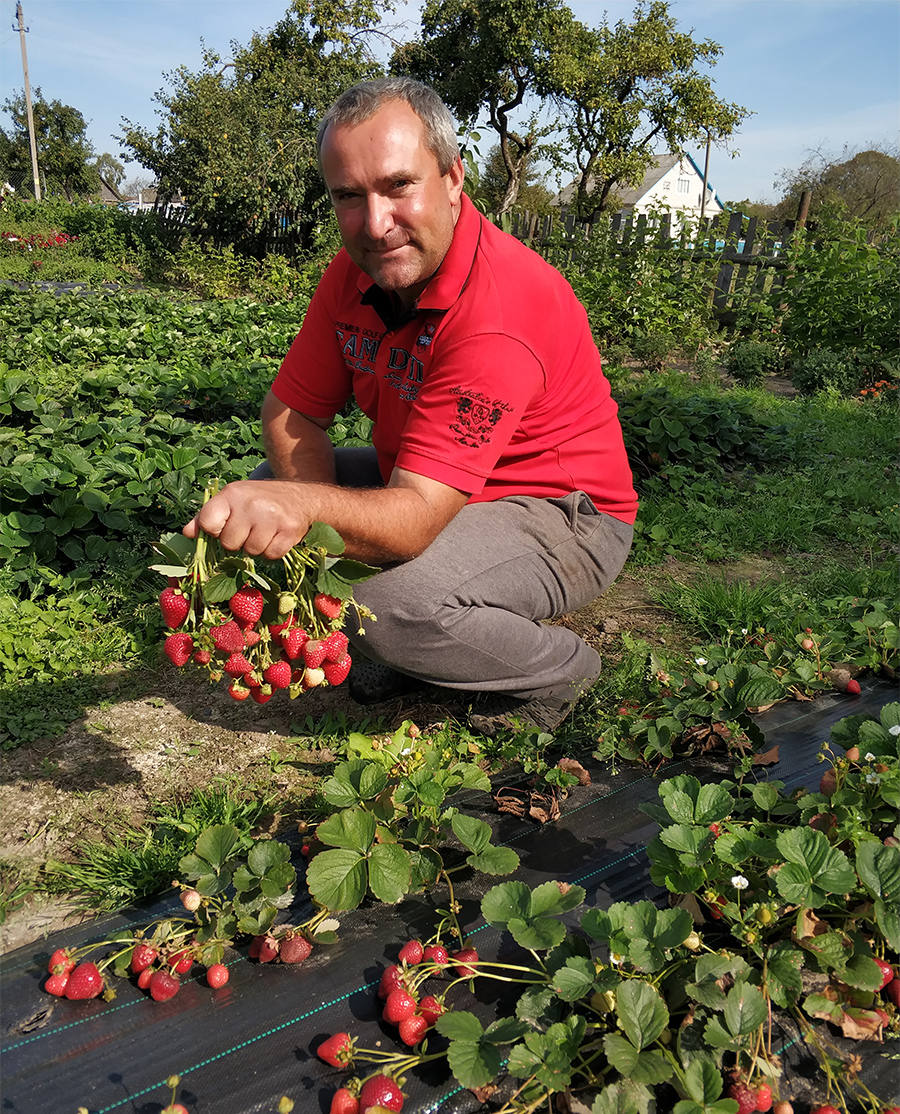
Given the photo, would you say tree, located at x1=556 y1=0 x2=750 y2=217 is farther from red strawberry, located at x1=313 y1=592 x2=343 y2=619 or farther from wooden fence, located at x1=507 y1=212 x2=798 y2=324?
red strawberry, located at x1=313 y1=592 x2=343 y2=619

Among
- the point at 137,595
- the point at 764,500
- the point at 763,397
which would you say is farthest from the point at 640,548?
the point at 763,397

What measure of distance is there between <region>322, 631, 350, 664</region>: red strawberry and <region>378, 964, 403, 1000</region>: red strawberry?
0.57m

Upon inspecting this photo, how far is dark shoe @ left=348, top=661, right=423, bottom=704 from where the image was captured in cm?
259

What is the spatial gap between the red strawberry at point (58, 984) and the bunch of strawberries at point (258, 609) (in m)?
0.57

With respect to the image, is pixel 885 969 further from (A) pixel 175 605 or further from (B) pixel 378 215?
(B) pixel 378 215

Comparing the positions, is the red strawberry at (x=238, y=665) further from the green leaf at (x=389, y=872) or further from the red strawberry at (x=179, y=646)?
the green leaf at (x=389, y=872)

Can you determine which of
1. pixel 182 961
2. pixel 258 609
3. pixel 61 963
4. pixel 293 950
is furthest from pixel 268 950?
pixel 258 609

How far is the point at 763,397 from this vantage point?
6.72 metres

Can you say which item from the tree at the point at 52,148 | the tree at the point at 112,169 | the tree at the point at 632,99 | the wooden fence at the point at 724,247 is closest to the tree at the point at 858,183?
the tree at the point at 632,99

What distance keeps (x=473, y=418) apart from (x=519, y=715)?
0.86 m

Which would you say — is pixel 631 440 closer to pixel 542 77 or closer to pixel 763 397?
pixel 763 397

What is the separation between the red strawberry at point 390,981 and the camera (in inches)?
55.7

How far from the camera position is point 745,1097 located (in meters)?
1.21

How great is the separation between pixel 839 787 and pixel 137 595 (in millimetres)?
2365
